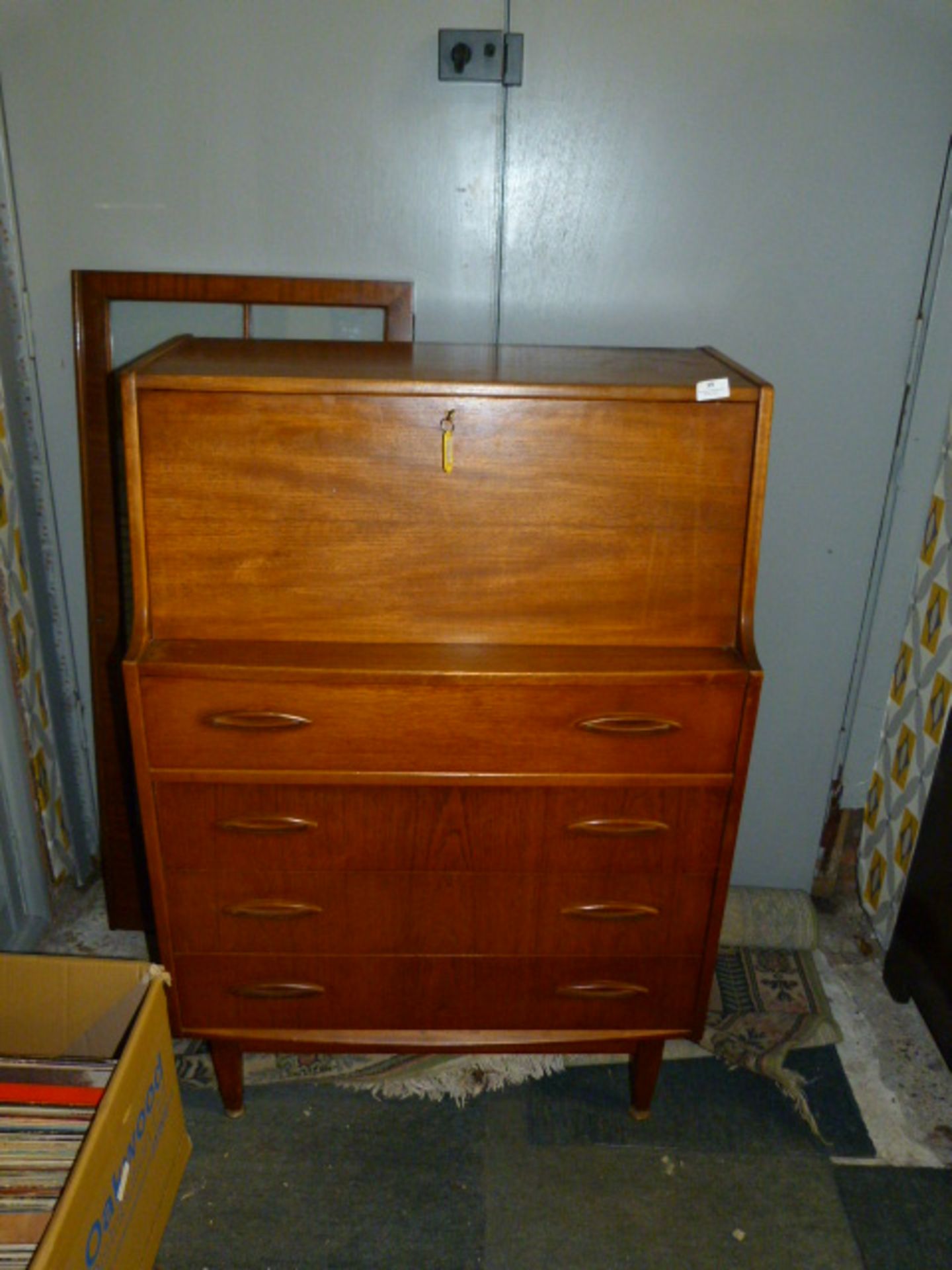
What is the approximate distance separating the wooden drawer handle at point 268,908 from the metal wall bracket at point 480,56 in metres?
1.54

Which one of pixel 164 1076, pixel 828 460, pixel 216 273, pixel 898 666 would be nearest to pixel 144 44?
pixel 216 273

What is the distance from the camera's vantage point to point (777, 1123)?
80.0 inches

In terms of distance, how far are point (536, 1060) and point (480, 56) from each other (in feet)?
6.71

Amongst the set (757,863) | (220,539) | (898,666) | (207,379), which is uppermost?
(207,379)

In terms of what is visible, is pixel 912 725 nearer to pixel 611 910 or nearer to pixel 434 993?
pixel 611 910

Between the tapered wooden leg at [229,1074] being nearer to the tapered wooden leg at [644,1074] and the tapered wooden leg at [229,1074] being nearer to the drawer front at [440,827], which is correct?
the drawer front at [440,827]

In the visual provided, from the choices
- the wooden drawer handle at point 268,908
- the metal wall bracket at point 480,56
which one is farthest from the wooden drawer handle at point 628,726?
the metal wall bracket at point 480,56

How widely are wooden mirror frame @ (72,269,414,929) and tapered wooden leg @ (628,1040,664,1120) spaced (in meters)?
1.20

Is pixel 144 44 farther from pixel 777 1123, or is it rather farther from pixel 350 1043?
pixel 777 1123

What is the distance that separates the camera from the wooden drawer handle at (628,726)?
62.2 inches

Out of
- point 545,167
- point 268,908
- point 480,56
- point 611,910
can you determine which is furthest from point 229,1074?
point 480,56

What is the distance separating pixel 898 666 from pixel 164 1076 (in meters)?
1.79

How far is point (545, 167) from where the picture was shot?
6.36 feet

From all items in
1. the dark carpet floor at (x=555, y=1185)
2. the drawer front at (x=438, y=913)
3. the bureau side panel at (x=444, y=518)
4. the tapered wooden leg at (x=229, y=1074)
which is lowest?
the dark carpet floor at (x=555, y=1185)
